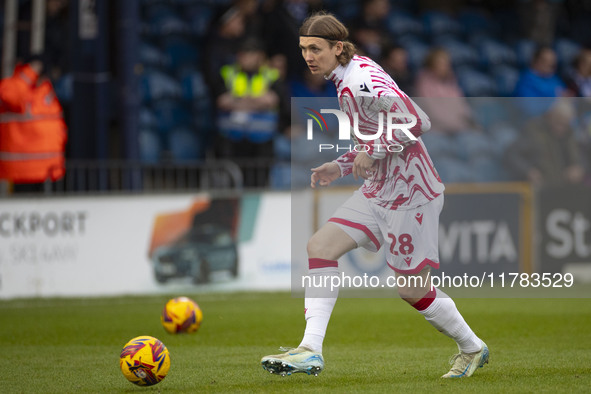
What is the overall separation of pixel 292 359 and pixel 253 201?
293 inches

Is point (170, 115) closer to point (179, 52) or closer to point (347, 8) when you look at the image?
point (179, 52)

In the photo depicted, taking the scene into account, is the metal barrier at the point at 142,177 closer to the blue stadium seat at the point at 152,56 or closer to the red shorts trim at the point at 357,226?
the blue stadium seat at the point at 152,56

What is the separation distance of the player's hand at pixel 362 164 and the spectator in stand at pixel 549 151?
882 cm

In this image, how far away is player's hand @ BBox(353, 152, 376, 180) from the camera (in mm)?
6145

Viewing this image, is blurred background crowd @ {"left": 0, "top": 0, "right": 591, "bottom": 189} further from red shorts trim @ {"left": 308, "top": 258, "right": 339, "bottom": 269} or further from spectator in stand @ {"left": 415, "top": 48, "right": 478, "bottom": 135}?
red shorts trim @ {"left": 308, "top": 258, "right": 339, "bottom": 269}

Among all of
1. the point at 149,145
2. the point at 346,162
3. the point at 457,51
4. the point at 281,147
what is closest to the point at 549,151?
the point at 281,147

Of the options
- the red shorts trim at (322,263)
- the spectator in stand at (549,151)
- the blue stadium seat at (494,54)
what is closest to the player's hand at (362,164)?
the red shorts trim at (322,263)

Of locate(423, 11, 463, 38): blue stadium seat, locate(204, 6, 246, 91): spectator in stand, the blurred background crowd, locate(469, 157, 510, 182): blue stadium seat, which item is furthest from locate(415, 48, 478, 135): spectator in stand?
locate(423, 11, 463, 38): blue stadium seat

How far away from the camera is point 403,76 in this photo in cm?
1525

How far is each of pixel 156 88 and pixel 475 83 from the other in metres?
6.17

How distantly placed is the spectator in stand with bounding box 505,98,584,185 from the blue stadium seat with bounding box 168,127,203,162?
4585mm

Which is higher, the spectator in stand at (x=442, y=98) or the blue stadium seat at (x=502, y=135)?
the spectator in stand at (x=442, y=98)

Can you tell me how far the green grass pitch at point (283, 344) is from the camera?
628cm

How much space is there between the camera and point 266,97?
46.9 feet
